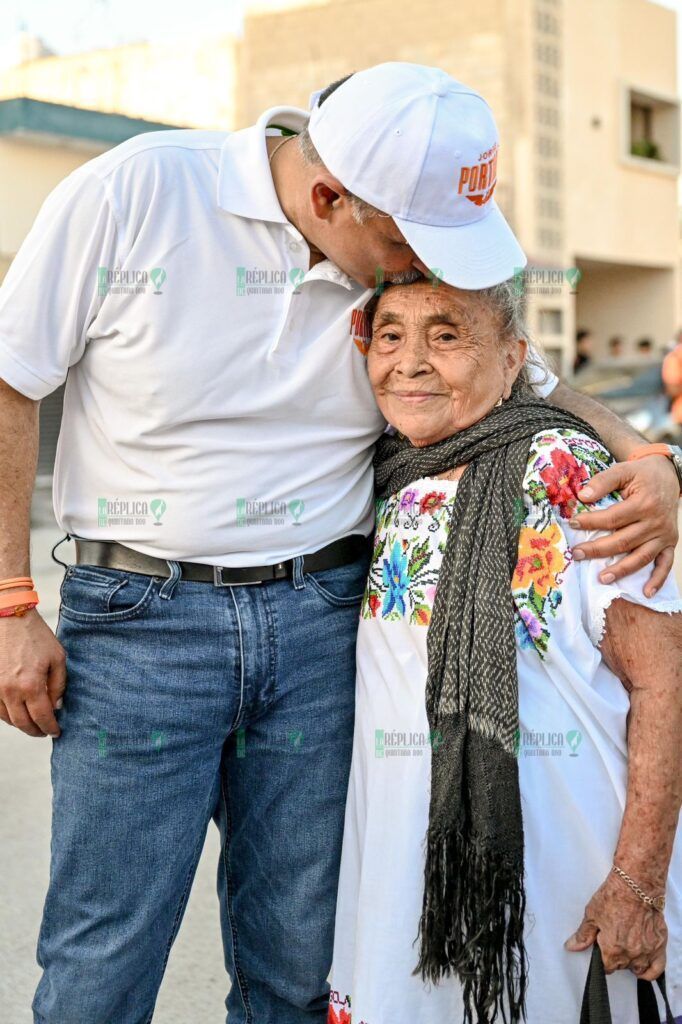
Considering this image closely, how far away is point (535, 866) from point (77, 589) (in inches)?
37.7

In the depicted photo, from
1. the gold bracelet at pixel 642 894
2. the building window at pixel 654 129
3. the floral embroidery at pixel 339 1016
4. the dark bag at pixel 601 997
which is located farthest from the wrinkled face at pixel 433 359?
the building window at pixel 654 129

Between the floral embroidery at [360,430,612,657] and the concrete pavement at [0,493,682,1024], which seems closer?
the floral embroidery at [360,430,612,657]

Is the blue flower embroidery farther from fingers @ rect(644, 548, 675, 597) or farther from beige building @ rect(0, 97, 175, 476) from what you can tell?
beige building @ rect(0, 97, 175, 476)

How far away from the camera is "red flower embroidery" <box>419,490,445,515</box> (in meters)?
2.12

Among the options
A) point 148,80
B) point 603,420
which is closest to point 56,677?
point 603,420

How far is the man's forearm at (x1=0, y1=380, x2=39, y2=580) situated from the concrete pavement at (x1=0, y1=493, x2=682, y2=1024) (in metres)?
1.53

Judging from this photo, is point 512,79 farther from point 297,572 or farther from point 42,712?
point 42,712

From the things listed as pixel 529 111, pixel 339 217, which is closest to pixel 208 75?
pixel 529 111

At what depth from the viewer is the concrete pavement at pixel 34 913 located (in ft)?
9.77

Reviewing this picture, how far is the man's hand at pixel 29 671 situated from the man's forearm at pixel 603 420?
1082 mm

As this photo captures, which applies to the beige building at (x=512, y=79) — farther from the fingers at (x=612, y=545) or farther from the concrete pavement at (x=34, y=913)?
the fingers at (x=612, y=545)

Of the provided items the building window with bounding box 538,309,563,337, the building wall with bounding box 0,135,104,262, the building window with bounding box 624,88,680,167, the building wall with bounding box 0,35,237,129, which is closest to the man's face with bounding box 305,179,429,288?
the building wall with bounding box 0,135,104,262

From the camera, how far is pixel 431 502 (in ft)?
6.98

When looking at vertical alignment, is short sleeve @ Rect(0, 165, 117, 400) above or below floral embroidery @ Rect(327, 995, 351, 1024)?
above
